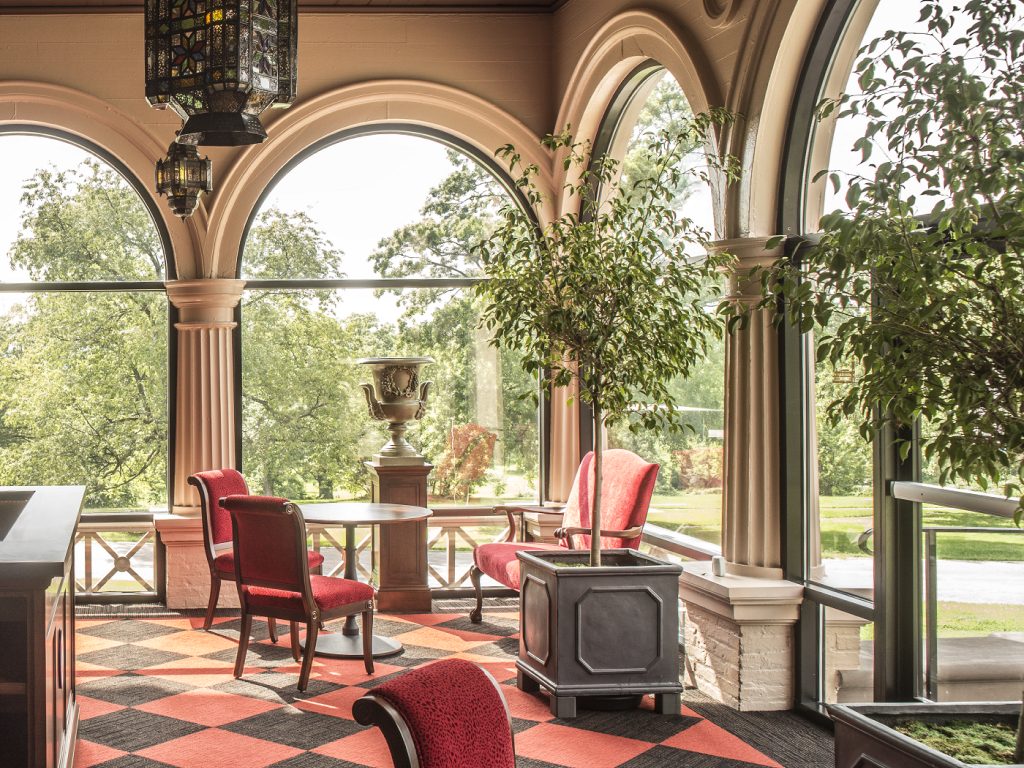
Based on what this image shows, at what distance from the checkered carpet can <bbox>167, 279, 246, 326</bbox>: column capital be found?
1.98 meters

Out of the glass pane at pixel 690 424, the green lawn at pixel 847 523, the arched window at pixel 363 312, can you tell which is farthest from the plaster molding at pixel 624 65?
the green lawn at pixel 847 523

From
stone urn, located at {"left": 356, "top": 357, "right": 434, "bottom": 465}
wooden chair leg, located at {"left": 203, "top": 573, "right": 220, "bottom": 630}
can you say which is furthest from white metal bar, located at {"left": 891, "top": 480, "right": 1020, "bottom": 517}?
wooden chair leg, located at {"left": 203, "top": 573, "right": 220, "bottom": 630}

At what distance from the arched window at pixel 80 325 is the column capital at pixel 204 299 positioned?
0.70 ft

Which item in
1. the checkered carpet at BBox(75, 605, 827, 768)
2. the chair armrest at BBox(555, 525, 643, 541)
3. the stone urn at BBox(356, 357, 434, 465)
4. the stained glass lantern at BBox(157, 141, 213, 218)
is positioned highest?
the stained glass lantern at BBox(157, 141, 213, 218)

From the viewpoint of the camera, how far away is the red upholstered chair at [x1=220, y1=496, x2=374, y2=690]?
4.82m

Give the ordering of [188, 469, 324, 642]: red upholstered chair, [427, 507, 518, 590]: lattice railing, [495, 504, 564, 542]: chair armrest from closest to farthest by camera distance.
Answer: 1. [188, 469, 324, 642]: red upholstered chair
2. [495, 504, 564, 542]: chair armrest
3. [427, 507, 518, 590]: lattice railing

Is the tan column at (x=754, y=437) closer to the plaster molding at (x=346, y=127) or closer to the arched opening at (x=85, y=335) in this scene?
the plaster molding at (x=346, y=127)

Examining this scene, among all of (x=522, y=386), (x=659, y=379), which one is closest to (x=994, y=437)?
(x=659, y=379)

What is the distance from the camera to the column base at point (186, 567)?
663 centimetres

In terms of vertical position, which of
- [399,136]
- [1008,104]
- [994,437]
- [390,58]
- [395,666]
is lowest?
[395,666]

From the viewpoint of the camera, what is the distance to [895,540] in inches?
153

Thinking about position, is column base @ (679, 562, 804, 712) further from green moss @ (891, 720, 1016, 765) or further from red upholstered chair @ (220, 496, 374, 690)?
green moss @ (891, 720, 1016, 765)

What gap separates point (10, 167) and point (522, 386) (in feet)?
11.7

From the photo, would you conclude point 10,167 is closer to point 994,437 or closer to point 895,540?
point 895,540
